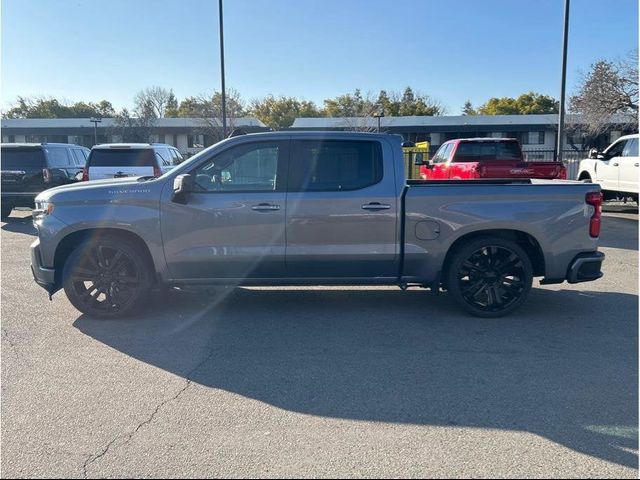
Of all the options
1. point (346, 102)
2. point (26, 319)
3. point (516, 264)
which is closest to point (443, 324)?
point (516, 264)

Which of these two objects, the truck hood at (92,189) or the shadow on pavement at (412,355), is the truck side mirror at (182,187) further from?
the shadow on pavement at (412,355)

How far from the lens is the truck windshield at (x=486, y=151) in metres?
14.4

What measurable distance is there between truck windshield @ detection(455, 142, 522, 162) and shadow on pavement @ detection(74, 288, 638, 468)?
825 cm

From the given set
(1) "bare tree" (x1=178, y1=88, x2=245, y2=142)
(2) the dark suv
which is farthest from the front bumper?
(1) "bare tree" (x1=178, y1=88, x2=245, y2=142)

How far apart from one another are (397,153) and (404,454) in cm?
337

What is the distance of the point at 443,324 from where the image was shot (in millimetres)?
5512

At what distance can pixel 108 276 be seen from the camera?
5.64 meters

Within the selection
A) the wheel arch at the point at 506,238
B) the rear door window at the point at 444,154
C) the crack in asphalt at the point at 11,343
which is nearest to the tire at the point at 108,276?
the crack in asphalt at the point at 11,343

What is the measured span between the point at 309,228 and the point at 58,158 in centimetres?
1092

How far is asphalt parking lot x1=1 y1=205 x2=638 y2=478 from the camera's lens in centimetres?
309

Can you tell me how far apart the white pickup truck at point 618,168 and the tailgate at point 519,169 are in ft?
7.01

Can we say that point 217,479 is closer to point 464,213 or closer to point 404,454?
point 404,454

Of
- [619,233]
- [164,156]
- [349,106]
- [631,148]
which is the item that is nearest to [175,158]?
[164,156]

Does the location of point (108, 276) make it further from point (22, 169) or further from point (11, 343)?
point (22, 169)
